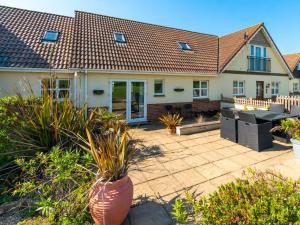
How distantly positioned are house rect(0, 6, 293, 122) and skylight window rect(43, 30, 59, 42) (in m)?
0.06

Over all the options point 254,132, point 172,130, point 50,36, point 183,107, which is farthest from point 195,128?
point 50,36

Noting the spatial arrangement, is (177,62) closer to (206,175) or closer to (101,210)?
(206,175)

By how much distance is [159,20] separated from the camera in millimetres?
17922

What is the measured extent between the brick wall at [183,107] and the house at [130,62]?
6 centimetres

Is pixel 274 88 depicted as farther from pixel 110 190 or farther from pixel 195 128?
pixel 110 190

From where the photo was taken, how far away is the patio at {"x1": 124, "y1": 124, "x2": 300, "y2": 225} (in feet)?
11.9

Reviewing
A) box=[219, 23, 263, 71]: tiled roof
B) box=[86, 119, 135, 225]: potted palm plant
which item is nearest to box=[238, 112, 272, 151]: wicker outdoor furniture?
box=[86, 119, 135, 225]: potted palm plant

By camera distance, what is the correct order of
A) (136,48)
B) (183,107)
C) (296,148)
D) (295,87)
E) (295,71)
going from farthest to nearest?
1. (295,87)
2. (295,71)
3. (183,107)
4. (136,48)
5. (296,148)

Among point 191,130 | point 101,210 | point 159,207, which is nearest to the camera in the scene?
point 101,210

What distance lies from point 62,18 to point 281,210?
1631 centimetres

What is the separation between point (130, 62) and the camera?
11.4m

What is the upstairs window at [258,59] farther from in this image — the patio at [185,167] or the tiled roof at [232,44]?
the patio at [185,167]

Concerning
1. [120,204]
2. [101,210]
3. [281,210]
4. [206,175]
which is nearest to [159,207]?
[120,204]

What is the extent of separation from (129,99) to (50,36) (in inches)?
253
